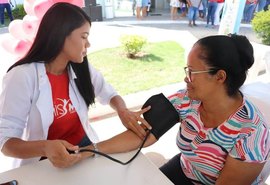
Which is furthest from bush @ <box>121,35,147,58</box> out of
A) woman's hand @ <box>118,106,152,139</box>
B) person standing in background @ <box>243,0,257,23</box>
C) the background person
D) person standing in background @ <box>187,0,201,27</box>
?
person standing in background @ <box>243,0,257,23</box>

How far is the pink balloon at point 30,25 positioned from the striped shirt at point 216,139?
1039mm

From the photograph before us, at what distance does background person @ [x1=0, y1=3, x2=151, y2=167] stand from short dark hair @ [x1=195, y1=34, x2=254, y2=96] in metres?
0.44

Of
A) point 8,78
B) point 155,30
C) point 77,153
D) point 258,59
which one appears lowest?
point 155,30

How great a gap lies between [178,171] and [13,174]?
0.84 meters

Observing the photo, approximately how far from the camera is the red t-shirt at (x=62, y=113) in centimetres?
134

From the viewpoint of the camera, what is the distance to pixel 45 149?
1.00 meters

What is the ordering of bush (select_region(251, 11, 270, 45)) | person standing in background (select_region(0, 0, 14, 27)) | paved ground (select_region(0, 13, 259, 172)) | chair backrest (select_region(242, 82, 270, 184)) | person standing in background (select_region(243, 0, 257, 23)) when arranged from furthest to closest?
person standing in background (select_region(243, 0, 257, 23)), bush (select_region(251, 11, 270, 45)), person standing in background (select_region(0, 0, 14, 27)), paved ground (select_region(0, 13, 259, 172)), chair backrest (select_region(242, 82, 270, 184))

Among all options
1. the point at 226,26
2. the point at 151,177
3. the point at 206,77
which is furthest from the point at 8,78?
the point at 226,26

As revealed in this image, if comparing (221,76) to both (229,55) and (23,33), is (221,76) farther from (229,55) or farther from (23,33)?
(23,33)

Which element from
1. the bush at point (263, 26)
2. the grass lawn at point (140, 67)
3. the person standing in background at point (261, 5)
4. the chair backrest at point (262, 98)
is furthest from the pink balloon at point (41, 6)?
the person standing in background at point (261, 5)

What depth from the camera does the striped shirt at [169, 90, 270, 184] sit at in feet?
3.20

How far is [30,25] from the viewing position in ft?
5.52

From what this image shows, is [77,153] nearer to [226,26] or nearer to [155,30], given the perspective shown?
[226,26]

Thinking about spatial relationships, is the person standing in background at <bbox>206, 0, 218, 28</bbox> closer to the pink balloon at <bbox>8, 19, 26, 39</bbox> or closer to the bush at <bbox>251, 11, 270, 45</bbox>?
the bush at <bbox>251, 11, 270, 45</bbox>
